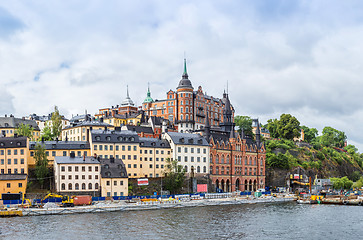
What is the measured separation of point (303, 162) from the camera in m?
166

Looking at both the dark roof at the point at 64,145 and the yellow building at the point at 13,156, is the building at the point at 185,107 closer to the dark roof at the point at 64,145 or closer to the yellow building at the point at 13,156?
the dark roof at the point at 64,145

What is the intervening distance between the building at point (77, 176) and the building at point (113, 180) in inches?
51.0

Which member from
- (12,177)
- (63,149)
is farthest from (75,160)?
(12,177)

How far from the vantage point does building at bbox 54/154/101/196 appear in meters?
97.7

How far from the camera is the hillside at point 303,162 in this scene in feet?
507

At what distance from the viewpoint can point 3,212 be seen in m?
81.2

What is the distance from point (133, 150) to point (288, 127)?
92756 mm

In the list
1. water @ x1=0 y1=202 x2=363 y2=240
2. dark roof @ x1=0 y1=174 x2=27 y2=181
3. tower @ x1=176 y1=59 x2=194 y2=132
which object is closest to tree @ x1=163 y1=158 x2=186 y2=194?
water @ x1=0 y1=202 x2=363 y2=240

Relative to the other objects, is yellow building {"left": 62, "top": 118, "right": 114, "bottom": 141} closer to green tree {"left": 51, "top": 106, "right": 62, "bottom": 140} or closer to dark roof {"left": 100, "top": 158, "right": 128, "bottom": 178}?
green tree {"left": 51, "top": 106, "right": 62, "bottom": 140}

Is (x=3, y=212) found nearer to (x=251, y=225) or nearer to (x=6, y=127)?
(x=251, y=225)

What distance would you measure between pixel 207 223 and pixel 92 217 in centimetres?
2018

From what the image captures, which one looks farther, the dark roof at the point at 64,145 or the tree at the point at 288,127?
the tree at the point at 288,127

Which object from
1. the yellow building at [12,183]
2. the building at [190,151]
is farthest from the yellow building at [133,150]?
the yellow building at [12,183]

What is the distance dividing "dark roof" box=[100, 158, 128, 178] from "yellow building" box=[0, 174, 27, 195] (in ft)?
53.5
